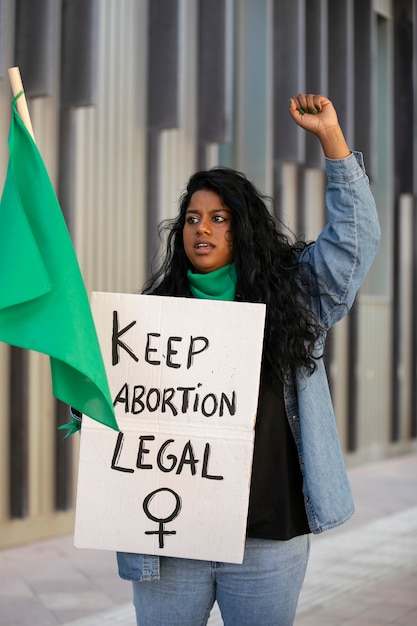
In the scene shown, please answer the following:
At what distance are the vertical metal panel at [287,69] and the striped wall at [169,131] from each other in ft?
0.04

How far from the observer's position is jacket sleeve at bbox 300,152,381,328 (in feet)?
8.61

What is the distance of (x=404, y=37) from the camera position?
13.1 metres

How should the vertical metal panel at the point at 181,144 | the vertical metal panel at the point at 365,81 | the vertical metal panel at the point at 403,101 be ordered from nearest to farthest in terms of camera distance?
the vertical metal panel at the point at 181,144
the vertical metal panel at the point at 365,81
the vertical metal panel at the point at 403,101

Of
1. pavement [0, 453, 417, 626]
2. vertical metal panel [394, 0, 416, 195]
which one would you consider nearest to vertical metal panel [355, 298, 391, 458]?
vertical metal panel [394, 0, 416, 195]

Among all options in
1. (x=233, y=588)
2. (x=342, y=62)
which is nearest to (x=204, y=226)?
(x=233, y=588)

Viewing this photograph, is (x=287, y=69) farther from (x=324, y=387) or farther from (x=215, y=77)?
(x=324, y=387)

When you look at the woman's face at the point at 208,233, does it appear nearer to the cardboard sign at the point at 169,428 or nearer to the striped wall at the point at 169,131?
the cardboard sign at the point at 169,428

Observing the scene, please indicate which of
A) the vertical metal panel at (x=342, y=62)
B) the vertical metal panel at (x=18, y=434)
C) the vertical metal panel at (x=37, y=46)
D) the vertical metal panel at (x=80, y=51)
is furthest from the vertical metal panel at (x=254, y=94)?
the vertical metal panel at (x=18, y=434)

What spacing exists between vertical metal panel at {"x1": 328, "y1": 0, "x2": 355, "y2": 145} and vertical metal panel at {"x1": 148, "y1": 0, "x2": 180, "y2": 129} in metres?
3.08

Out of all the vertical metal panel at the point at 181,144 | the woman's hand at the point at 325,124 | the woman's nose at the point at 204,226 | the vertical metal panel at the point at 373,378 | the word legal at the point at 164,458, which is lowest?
the vertical metal panel at the point at 373,378

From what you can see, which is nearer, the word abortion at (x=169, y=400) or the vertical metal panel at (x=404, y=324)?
the word abortion at (x=169, y=400)

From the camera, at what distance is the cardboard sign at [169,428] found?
2.62 metres

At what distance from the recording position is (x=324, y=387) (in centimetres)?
270

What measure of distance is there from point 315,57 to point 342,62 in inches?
27.4
